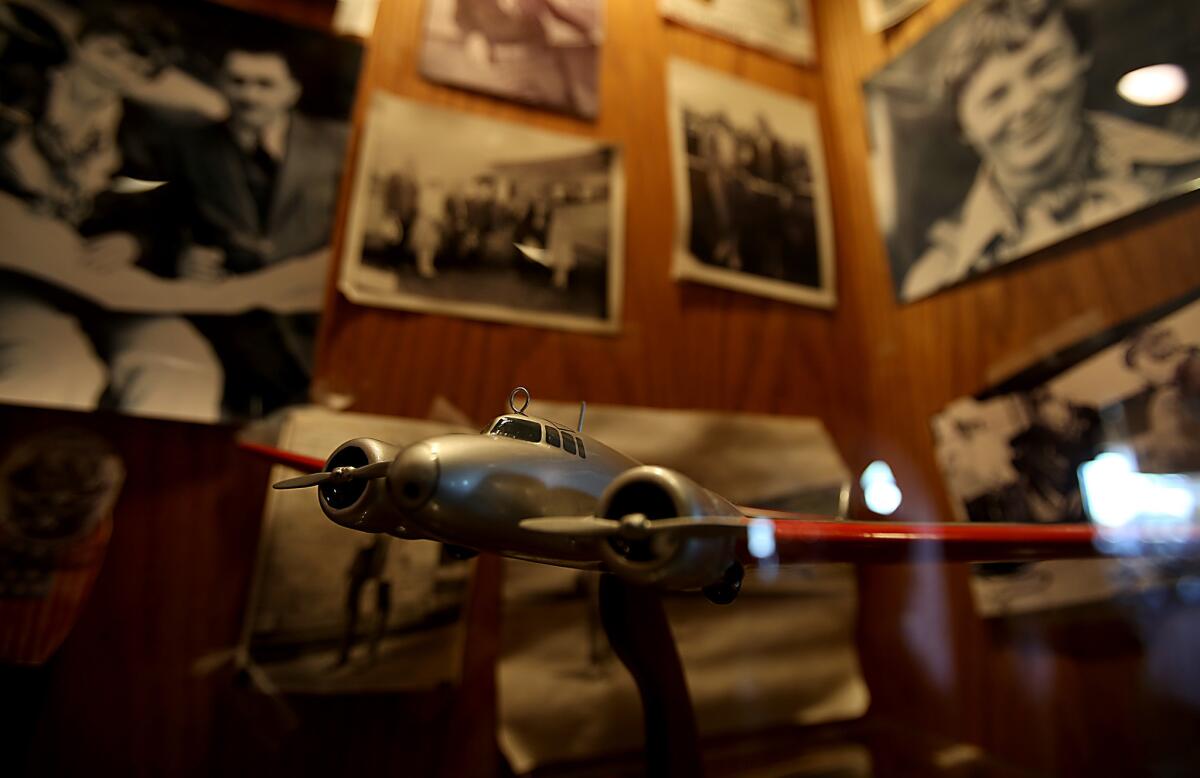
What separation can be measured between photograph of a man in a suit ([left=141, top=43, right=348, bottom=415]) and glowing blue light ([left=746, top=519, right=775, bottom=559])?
661mm

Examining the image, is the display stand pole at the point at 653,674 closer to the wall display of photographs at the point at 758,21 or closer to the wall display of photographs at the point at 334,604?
the wall display of photographs at the point at 334,604

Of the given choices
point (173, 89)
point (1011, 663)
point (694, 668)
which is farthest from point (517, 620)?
point (173, 89)

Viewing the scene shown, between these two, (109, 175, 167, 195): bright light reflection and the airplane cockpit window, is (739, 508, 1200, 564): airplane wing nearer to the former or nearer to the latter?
the airplane cockpit window

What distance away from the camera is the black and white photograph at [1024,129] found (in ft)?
2.52

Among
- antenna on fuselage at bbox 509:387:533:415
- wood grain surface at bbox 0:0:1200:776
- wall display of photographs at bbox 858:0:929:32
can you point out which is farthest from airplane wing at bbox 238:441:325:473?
wall display of photographs at bbox 858:0:929:32


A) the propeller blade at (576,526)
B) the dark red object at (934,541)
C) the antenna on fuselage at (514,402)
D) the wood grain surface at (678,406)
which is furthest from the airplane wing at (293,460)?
the propeller blade at (576,526)

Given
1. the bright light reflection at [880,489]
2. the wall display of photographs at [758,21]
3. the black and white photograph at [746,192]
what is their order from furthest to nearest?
the wall display of photographs at [758,21], the black and white photograph at [746,192], the bright light reflection at [880,489]

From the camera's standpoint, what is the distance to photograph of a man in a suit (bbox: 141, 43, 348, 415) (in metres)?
0.79

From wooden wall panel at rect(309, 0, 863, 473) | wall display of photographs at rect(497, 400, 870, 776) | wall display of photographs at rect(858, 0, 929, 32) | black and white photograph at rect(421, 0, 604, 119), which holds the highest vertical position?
wall display of photographs at rect(858, 0, 929, 32)

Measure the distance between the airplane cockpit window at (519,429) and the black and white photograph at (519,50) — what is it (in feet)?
2.66

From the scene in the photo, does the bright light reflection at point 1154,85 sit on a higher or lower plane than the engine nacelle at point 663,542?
higher

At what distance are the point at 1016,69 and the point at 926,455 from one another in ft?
2.09

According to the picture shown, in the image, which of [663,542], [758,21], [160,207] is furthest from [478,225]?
[758,21]

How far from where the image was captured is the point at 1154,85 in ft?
2.54
